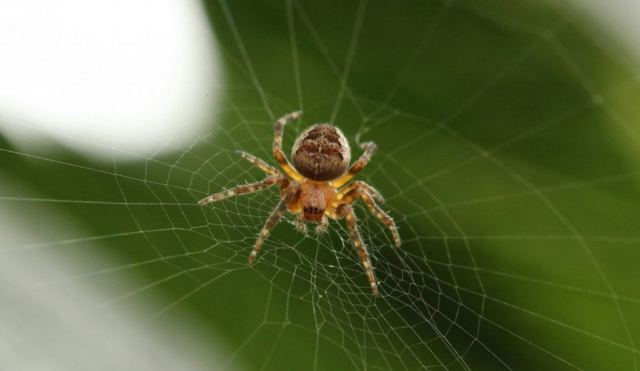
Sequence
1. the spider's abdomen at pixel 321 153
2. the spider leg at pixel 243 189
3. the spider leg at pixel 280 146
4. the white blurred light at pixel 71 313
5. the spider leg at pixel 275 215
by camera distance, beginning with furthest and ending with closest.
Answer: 1. the spider's abdomen at pixel 321 153
2. the spider leg at pixel 280 146
3. the spider leg at pixel 243 189
4. the spider leg at pixel 275 215
5. the white blurred light at pixel 71 313

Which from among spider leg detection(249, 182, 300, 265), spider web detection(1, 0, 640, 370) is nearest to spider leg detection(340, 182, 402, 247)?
spider leg detection(249, 182, 300, 265)

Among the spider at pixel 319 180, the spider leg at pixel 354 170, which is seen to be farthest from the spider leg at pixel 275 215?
the spider leg at pixel 354 170

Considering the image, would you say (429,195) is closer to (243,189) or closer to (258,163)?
(258,163)

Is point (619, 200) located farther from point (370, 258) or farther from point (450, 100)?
point (370, 258)

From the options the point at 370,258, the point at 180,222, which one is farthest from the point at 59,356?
the point at 370,258

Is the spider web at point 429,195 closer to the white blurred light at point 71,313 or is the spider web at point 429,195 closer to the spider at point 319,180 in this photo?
the white blurred light at point 71,313

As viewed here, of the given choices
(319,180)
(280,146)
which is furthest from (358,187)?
(280,146)
